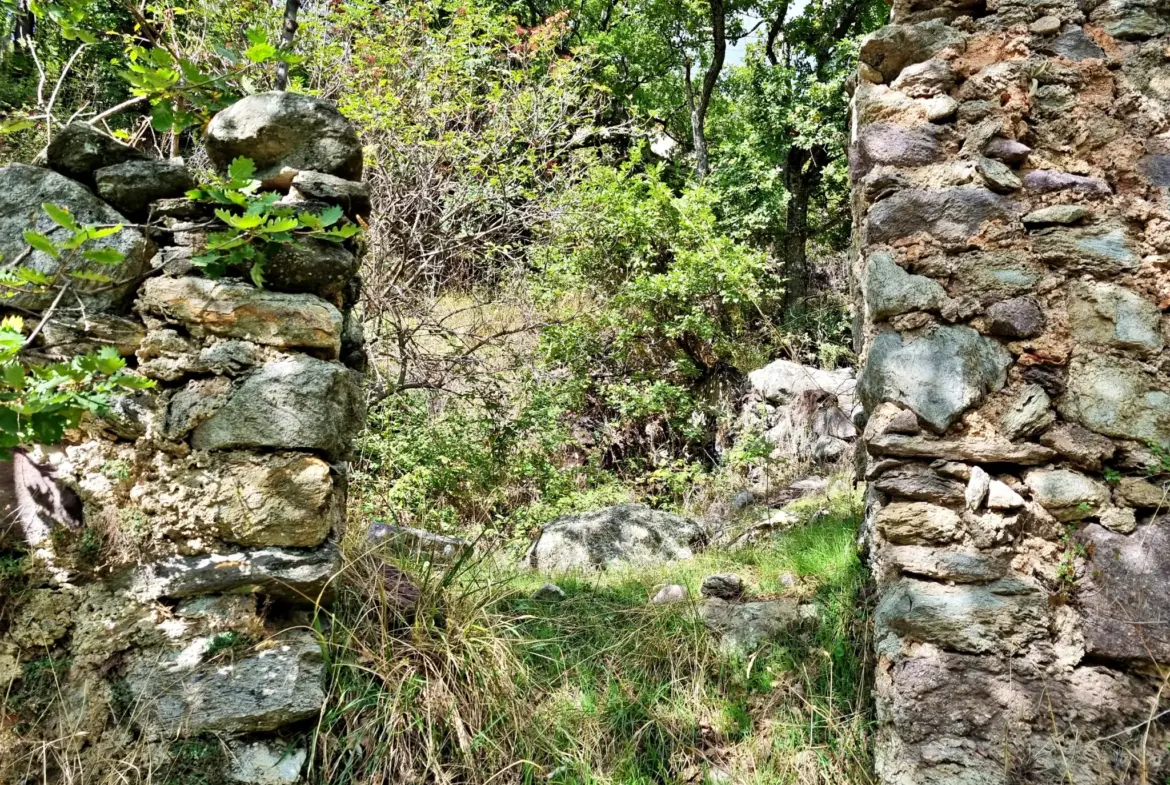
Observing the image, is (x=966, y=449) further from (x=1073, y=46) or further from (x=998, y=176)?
(x=1073, y=46)

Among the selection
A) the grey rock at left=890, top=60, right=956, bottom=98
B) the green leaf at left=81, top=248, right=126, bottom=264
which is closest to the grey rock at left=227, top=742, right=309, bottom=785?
the green leaf at left=81, top=248, right=126, bottom=264

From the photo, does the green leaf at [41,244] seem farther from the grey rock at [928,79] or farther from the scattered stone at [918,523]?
the grey rock at [928,79]

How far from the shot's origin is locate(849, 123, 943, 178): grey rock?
2240 mm

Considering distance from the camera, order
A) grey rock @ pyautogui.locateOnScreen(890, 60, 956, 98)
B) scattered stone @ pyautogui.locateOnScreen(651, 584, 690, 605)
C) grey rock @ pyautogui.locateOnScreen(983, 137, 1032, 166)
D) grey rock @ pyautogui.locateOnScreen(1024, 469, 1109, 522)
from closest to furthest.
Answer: grey rock @ pyautogui.locateOnScreen(1024, 469, 1109, 522), grey rock @ pyautogui.locateOnScreen(983, 137, 1032, 166), grey rock @ pyautogui.locateOnScreen(890, 60, 956, 98), scattered stone @ pyautogui.locateOnScreen(651, 584, 690, 605)

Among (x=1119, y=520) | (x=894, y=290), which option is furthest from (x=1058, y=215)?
(x=1119, y=520)

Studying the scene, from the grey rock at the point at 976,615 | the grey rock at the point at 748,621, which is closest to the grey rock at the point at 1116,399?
the grey rock at the point at 976,615

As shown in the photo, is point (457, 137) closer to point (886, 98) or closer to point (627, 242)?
point (627, 242)

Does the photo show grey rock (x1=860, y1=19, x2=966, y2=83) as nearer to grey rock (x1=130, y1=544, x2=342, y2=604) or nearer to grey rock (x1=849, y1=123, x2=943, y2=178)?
grey rock (x1=849, y1=123, x2=943, y2=178)

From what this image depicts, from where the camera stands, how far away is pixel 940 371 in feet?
6.80

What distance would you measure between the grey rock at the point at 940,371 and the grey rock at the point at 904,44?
94 centimetres

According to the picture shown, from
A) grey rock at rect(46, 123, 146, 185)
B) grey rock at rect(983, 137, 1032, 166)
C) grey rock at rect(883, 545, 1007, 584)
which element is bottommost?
grey rock at rect(883, 545, 1007, 584)

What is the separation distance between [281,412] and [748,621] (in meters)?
2.04

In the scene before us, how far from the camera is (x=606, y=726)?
8.07 ft

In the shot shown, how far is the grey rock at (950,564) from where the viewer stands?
195cm
